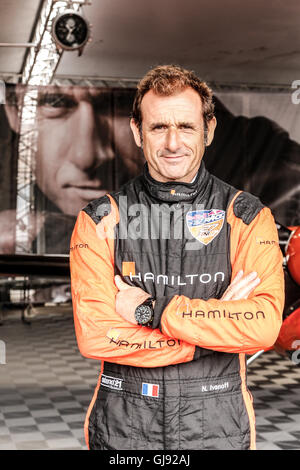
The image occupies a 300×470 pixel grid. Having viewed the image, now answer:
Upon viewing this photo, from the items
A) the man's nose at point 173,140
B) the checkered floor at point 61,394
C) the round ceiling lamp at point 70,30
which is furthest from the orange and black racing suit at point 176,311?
the round ceiling lamp at point 70,30

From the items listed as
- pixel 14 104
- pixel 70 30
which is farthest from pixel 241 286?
pixel 14 104

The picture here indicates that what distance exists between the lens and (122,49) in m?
12.6

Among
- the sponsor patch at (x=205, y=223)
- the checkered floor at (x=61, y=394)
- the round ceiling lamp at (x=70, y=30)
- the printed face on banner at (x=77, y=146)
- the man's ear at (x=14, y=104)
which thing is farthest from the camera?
the printed face on banner at (x=77, y=146)

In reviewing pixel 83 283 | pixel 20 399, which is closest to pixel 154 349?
pixel 83 283

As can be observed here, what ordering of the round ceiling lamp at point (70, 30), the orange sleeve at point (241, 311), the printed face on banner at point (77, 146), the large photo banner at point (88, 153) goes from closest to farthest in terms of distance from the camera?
1. the orange sleeve at point (241, 311)
2. the round ceiling lamp at point (70, 30)
3. the large photo banner at point (88, 153)
4. the printed face on banner at point (77, 146)

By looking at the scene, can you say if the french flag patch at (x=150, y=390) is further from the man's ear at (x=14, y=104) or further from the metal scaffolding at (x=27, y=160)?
the man's ear at (x=14, y=104)

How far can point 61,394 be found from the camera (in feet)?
23.2

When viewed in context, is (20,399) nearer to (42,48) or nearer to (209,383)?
(209,383)

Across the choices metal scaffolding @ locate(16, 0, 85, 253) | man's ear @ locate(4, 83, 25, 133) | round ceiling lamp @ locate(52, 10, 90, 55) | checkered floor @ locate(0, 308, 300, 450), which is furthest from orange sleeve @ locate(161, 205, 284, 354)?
man's ear @ locate(4, 83, 25, 133)

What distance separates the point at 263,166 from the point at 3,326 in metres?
5.80

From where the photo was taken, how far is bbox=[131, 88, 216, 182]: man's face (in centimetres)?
211

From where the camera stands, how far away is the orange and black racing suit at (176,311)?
6.72 feet

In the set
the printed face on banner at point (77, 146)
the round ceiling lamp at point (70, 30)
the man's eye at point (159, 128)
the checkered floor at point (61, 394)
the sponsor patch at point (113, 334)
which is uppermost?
the round ceiling lamp at point (70, 30)

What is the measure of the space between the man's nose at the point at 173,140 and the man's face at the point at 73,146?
10126mm
